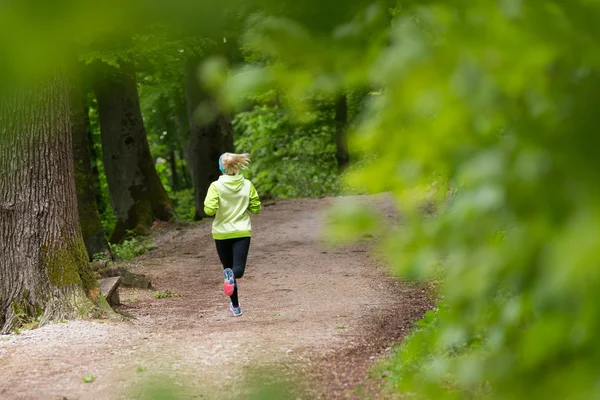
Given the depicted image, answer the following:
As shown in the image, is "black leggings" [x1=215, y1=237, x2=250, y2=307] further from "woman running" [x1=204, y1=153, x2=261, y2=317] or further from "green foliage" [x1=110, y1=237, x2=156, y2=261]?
"green foliage" [x1=110, y1=237, x2=156, y2=261]

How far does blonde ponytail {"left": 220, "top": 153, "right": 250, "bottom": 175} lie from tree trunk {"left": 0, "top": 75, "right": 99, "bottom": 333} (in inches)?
78.2

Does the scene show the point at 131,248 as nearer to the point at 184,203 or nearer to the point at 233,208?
the point at 233,208

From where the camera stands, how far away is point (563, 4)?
1.59m

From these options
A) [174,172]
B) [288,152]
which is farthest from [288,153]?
[174,172]

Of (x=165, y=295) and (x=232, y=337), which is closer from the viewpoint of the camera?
(x=232, y=337)

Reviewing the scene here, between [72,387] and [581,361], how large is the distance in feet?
18.3

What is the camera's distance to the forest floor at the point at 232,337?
6234 mm

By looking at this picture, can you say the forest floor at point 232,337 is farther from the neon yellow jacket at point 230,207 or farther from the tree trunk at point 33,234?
the neon yellow jacket at point 230,207

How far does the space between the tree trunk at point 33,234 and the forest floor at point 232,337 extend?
0.49 metres

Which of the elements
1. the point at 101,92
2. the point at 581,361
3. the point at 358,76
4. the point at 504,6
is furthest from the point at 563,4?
the point at 101,92

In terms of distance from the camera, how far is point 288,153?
31594 mm

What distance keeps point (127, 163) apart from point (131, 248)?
3.21m

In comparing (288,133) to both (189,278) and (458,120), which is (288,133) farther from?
(458,120)

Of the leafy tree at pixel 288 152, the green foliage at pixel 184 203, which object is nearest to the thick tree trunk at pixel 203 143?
the leafy tree at pixel 288 152
